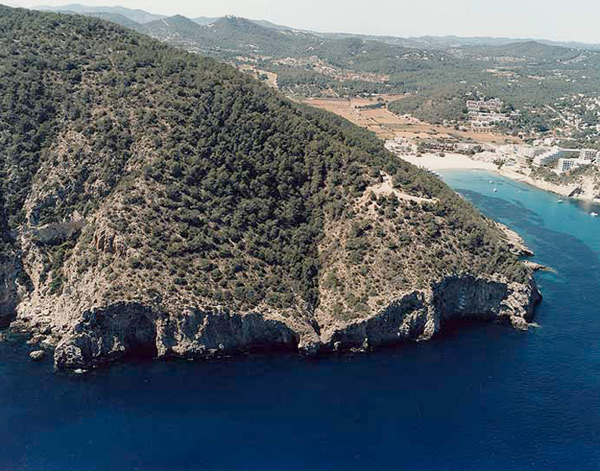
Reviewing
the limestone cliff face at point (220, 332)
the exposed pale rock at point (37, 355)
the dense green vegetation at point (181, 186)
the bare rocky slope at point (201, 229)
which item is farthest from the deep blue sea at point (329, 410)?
the dense green vegetation at point (181, 186)

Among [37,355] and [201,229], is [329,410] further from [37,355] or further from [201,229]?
[37,355]

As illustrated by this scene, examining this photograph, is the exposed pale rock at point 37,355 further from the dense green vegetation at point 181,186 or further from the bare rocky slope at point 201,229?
the dense green vegetation at point 181,186

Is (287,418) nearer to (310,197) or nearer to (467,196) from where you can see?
(310,197)

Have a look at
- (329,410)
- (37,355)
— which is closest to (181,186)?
(37,355)

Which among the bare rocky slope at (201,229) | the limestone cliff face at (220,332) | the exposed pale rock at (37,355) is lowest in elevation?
the exposed pale rock at (37,355)

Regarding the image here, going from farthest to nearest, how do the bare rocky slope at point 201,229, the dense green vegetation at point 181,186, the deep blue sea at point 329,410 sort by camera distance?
the dense green vegetation at point 181,186
the bare rocky slope at point 201,229
the deep blue sea at point 329,410

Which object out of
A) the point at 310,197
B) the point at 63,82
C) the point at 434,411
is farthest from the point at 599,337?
the point at 63,82
